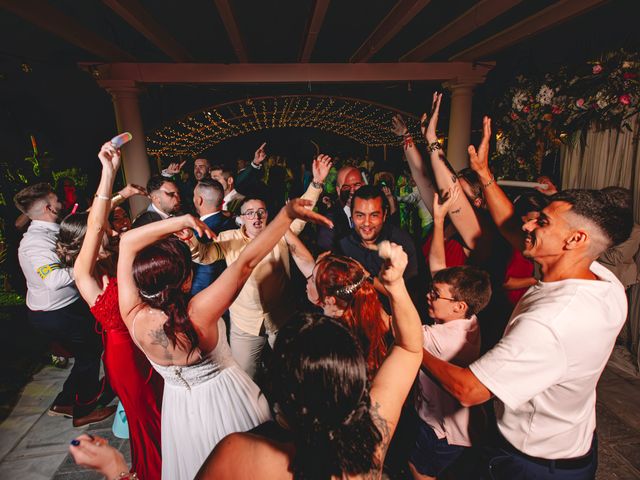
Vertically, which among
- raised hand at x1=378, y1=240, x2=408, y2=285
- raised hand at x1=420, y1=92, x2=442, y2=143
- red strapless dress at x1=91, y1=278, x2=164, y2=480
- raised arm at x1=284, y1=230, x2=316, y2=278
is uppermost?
raised hand at x1=420, y1=92, x2=442, y2=143

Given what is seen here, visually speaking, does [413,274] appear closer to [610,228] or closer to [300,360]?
[610,228]

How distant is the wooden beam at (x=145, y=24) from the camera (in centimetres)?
343

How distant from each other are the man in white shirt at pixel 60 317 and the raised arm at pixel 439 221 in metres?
3.01

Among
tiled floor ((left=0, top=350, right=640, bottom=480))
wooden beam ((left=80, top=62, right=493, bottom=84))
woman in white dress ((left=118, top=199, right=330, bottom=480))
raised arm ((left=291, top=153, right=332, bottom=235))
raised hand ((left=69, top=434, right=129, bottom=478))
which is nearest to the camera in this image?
raised hand ((left=69, top=434, right=129, bottom=478))

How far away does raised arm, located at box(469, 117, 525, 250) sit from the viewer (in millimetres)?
1944

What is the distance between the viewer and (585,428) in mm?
1388

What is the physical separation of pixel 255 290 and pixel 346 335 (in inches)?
71.5

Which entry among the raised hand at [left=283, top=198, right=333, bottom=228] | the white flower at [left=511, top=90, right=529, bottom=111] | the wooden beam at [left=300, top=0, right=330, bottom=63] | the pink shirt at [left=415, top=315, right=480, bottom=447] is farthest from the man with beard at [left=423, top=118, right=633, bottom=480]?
the white flower at [left=511, top=90, right=529, bottom=111]

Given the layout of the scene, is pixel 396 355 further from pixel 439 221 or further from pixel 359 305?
pixel 439 221

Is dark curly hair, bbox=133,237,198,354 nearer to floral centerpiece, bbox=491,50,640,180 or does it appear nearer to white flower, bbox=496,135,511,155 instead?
floral centerpiece, bbox=491,50,640,180

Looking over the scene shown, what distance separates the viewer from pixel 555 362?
119 centimetres

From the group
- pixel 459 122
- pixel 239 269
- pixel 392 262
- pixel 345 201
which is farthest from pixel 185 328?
pixel 459 122

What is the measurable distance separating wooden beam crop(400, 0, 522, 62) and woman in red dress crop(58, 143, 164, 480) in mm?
4153

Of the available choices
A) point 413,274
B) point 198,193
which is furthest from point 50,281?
point 413,274
